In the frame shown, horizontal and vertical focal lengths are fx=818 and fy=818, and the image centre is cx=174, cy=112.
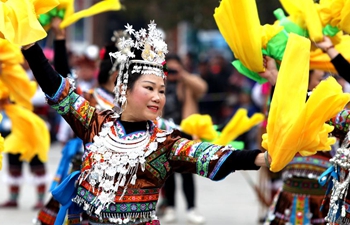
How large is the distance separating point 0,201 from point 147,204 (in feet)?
18.5

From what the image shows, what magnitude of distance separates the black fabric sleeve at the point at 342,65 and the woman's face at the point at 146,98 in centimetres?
101

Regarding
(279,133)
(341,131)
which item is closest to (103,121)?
(279,133)

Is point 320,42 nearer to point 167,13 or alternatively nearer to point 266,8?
point 266,8

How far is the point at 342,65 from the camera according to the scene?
4.48 meters

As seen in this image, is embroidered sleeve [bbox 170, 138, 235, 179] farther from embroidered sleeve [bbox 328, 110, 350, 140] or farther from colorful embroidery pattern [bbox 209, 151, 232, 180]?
embroidered sleeve [bbox 328, 110, 350, 140]

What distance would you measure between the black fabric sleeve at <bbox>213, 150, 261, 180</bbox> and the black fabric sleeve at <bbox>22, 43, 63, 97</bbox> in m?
0.92

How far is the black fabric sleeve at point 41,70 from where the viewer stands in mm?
3959

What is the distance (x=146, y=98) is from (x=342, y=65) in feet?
3.75

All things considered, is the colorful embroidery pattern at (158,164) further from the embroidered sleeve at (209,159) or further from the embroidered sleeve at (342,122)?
the embroidered sleeve at (342,122)

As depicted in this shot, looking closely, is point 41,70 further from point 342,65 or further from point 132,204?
point 342,65

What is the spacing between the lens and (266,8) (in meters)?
13.0

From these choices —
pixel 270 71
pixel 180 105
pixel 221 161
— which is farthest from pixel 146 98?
pixel 180 105

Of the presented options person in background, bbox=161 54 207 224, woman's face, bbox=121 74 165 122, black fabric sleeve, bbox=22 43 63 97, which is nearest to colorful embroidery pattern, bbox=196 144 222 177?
woman's face, bbox=121 74 165 122

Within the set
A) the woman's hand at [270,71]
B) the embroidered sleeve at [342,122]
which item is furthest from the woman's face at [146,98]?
the embroidered sleeve at [342,122]
